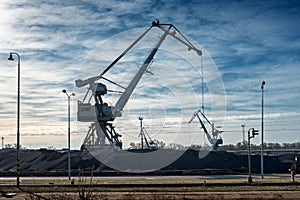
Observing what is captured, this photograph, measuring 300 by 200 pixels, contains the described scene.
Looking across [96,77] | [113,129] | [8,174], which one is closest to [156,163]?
[113,129]

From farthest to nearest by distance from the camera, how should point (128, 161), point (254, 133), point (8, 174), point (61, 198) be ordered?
point (128, 161) → point (8, 174) → point (254, 133) → point (61, 198)

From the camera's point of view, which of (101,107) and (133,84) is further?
(133,84)

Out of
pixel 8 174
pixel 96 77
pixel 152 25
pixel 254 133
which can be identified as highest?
pixel 152 25

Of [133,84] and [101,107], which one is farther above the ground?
[133,84]

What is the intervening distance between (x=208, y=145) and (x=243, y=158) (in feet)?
143

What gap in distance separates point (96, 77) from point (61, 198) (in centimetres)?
6493

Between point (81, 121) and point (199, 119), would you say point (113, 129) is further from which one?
point (199, 119)

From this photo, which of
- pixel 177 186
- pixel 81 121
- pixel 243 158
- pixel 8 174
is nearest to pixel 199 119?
pixel 243 158

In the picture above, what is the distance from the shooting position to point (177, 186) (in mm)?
39250

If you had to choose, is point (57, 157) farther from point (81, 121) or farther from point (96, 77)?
point (96, 77)

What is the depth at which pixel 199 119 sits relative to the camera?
421 feet

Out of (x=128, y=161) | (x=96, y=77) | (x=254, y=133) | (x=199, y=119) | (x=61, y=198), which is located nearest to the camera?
(x=61, y=198)

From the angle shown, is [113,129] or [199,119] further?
[199,119]

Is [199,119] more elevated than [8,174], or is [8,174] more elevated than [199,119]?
[199,119]
